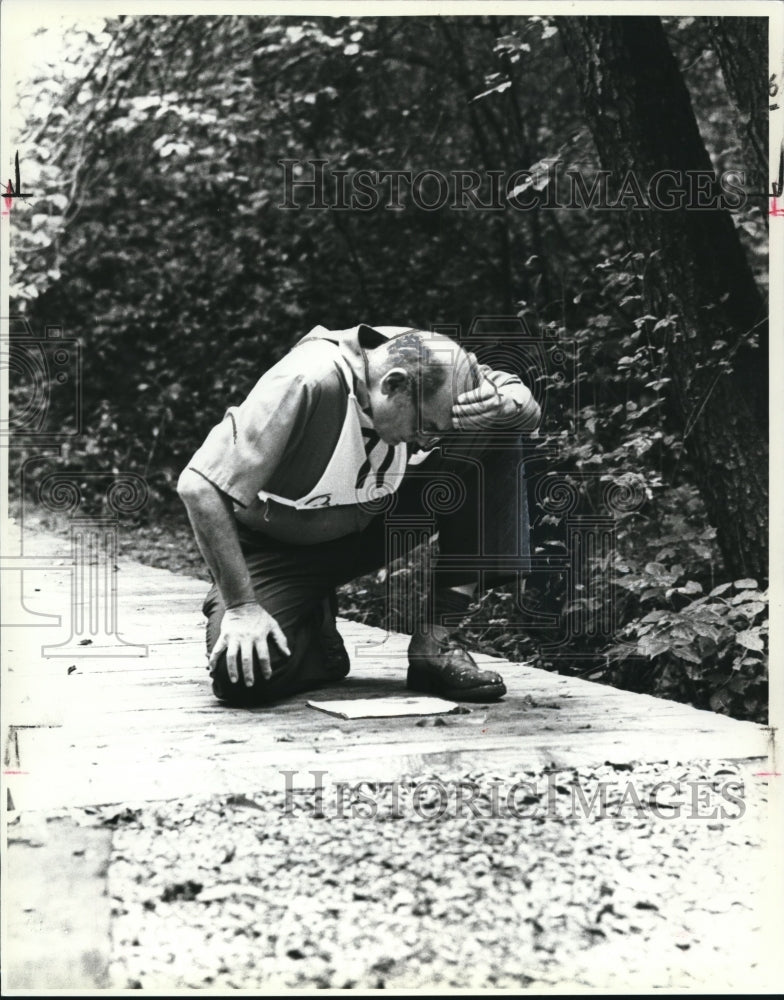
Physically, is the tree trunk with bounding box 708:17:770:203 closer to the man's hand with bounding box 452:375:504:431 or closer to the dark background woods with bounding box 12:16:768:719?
the dark background woods with bounding box 12:16:768:719

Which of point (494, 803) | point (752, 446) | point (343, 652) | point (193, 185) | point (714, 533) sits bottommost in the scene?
point (494, 803)

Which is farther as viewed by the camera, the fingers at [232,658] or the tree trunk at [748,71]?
the tree trunk at [748,71]

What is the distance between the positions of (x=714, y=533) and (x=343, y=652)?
1444 mm

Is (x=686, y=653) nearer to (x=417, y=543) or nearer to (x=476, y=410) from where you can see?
(x=417, y=543)

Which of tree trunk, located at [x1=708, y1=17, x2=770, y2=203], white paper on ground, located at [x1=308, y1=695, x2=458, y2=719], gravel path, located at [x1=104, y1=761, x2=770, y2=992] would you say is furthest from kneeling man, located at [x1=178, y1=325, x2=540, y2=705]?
tree trunk, located at [x1=708, y1=17, x2=770, y2=203]

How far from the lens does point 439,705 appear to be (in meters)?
3.04

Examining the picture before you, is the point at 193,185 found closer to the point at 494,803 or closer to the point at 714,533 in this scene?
the point at 714,533

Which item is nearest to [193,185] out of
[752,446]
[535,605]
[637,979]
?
[535,605]

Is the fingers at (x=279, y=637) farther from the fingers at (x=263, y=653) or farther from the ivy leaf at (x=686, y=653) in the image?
the ivy leaf at (x=686, y=653)

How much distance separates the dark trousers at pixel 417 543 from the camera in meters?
3.13

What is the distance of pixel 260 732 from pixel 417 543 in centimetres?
73

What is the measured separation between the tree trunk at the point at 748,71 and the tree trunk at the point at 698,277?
0.16 meters

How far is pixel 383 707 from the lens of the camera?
301cm

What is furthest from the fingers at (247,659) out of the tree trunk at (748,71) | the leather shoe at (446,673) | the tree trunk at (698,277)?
the tree trunk at (748,71)
